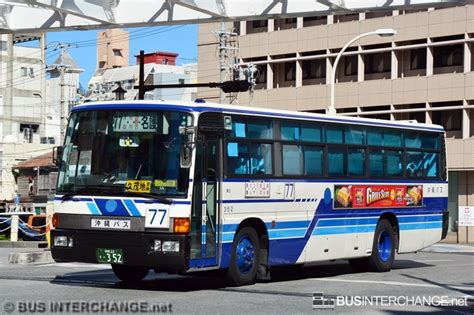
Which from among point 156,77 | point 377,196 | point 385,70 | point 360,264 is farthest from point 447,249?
point 156,77

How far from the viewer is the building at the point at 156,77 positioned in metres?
97.4

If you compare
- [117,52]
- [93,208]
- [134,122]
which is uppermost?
[117,52]

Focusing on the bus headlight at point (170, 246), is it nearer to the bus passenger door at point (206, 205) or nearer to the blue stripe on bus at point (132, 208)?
the bus passenger door at point (206, 205)

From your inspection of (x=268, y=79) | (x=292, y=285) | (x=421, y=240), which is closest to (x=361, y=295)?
(x=292, y=285)

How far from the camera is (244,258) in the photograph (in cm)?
1747

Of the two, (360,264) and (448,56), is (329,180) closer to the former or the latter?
(360,264)


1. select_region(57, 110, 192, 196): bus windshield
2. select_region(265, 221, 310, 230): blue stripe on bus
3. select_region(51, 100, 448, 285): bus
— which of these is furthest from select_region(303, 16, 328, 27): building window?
select_region(57, 110, 192, 196): bus windshield

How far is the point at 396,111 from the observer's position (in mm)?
53562

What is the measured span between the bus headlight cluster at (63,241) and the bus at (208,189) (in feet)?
0.08

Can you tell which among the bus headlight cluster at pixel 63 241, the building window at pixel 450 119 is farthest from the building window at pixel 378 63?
the bus headlight cluster at pixel 63 241

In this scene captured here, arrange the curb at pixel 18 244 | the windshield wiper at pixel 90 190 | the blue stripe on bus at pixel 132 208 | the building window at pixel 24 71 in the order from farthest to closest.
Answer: the building window at pixel 24 71
the curb at pixel 18 244
the windshield wiper at pixel 90 190
the blue stripe on bus at pixel 132 208

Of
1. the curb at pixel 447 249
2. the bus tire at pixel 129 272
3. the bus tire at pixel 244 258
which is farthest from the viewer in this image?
the curb at pixel 447 249

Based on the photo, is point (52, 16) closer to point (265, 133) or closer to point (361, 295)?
point (265, 133)

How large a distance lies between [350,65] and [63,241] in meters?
41.6
